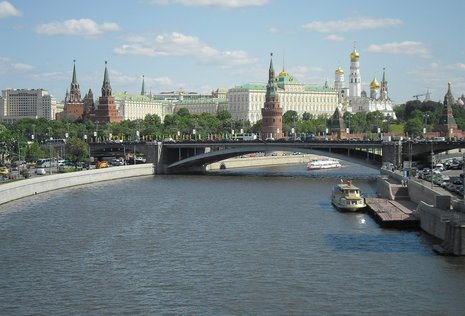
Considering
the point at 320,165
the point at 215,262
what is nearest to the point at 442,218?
the point at 215,262

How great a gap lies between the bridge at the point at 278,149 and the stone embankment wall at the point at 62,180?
2.99 m

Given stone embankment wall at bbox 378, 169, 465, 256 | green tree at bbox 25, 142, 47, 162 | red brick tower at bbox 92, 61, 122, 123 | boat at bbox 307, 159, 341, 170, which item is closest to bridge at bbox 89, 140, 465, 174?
green tree at bbox 25, 142, 47, 162

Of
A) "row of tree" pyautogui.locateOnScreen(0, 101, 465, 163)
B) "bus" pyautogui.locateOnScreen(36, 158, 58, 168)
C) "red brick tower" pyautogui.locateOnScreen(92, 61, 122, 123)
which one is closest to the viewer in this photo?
"bus" pyautogui.locateOnScreen(36, 158, 58, 168)

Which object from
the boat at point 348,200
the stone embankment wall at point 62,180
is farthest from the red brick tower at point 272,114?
the boat at point 348,200

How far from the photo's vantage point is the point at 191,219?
4700 centimetres

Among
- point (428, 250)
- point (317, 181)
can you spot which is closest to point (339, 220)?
Result: point (428, 250)

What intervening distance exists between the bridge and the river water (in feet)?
79.5

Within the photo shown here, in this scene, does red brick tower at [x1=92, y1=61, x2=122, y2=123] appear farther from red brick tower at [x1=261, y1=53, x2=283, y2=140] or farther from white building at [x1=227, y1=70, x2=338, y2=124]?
white building at [x1=227, y1=70, x2=338, y2=124]

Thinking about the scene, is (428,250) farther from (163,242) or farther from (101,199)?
(101,199)

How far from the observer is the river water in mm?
27656

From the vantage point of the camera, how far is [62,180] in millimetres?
66000

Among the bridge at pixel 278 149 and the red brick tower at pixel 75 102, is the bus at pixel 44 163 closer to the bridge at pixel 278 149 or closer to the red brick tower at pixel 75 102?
the bridge at pixel 278 149

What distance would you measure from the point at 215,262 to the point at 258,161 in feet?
238

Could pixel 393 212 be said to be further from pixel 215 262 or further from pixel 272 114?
pixel 272 114
